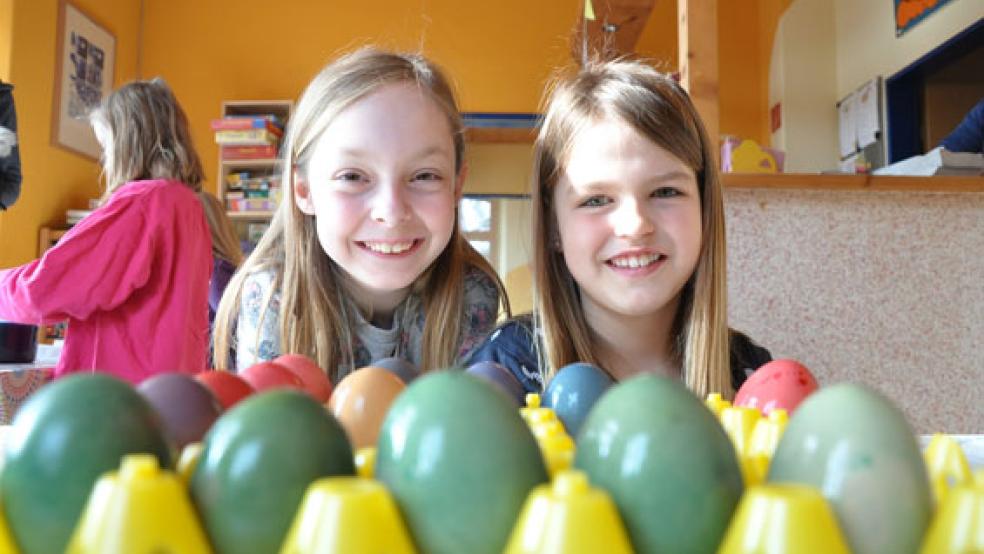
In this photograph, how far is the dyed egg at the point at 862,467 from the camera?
0.99 ft

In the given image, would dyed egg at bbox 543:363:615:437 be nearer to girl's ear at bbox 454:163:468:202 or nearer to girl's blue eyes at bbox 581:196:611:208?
girl's blue eyes at bbox 581:196:611:208

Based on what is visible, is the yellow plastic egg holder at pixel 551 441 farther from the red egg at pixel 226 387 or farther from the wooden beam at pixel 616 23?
the wooden beam at pixel 616 23

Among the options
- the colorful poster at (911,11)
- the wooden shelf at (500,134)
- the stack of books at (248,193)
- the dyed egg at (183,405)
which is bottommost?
the dyed egg at (183,405)

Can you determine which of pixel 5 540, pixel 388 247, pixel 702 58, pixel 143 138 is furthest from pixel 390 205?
pixel 143 138

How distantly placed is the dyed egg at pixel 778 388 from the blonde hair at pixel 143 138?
1520mm

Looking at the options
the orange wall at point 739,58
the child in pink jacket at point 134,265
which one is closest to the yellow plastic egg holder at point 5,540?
the child in pink jacket at point 134,265

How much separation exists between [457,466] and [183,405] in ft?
0.61

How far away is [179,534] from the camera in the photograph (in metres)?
0.30

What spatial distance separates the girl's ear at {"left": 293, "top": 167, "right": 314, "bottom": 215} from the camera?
3.85 feet

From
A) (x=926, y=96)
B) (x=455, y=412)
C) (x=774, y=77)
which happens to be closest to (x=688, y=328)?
(x=455, y=412)

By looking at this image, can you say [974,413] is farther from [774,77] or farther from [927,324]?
[774,77]

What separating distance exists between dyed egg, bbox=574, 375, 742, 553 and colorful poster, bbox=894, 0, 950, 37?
4.21 meters

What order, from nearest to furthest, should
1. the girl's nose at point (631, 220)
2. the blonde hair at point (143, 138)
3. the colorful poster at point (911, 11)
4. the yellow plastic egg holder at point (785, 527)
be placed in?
the yellow plastic egg holder at point (785, 527)
the girl's nose at point (631, 220)
the blonde hair at point (143, 138)
the colorful poster at point (911, 11)

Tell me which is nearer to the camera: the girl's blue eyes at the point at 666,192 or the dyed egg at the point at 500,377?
the dyed egg at the point at 500,377
